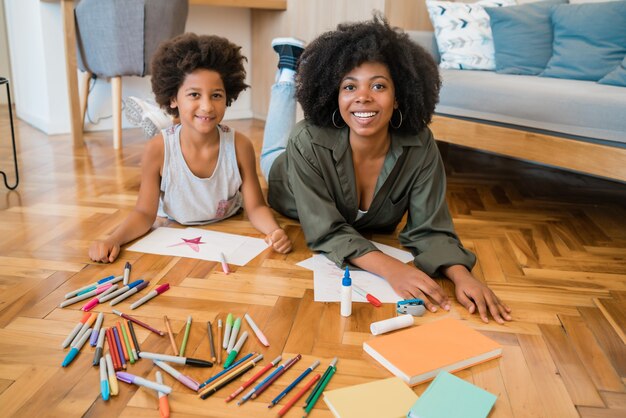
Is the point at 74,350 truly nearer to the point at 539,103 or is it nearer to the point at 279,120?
the point at 279,120

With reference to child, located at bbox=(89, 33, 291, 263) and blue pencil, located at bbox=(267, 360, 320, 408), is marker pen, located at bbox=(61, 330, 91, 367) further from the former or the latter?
child, located at bbox=(89, 33, 291, 263)

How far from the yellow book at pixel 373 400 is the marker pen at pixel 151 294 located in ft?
1.82

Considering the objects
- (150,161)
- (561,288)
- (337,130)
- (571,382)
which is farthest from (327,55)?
(571,382)

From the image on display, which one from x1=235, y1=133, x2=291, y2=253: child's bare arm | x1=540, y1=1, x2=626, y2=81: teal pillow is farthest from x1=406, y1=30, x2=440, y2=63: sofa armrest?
x1=235, y1=133, x2=291, y2=253: child's bare arm

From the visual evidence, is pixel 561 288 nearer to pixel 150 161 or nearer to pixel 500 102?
pixel 500 102

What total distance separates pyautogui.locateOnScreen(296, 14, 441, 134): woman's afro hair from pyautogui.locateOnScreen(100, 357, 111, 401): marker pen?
0.94m

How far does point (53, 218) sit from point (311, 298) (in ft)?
3.44

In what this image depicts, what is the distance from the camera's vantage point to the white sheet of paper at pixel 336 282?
56.1 inches

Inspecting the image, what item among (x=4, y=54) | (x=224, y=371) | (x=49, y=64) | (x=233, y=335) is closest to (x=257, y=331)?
(x=233, y=335)

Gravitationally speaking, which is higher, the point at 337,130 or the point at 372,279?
the point at 337,130

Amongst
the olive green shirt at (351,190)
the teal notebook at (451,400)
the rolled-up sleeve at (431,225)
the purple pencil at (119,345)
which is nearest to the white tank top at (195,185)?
the olive green shirt at (351,190)

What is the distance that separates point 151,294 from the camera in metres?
1.38

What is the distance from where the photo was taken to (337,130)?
1720 mm

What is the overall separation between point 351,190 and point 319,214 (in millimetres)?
139
